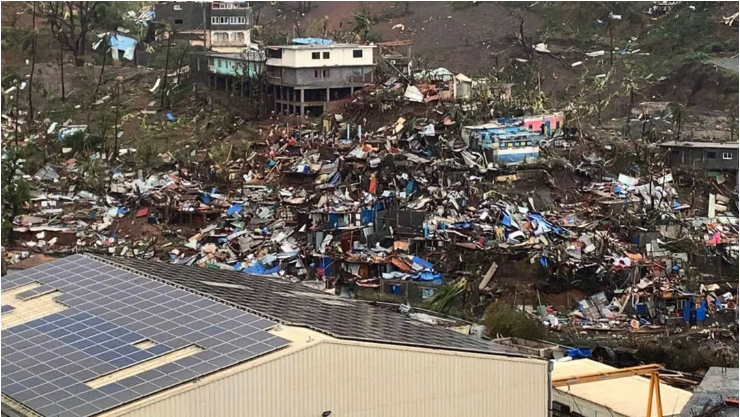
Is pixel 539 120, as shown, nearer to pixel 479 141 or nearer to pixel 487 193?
pixel 479 141

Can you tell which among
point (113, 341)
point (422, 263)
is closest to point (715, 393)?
point (113, 341)

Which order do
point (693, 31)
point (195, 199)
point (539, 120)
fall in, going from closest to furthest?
1. point (195, 199)
2. point (539, 120)
3. point (693, 31)

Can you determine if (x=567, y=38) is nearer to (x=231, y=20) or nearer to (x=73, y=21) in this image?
(x=231, y=20)

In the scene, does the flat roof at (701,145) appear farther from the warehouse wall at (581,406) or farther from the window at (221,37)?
the warehouse wall at (581,406)

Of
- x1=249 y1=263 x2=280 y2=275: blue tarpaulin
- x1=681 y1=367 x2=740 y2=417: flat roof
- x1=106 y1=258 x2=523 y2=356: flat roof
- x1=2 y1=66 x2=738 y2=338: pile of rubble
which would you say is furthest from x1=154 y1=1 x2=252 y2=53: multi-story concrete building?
x1=681 y1=367 x2=740 y2=417: flat roof

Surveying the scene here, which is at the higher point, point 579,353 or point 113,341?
point 113,341

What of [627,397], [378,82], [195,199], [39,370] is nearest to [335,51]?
[378,82]
